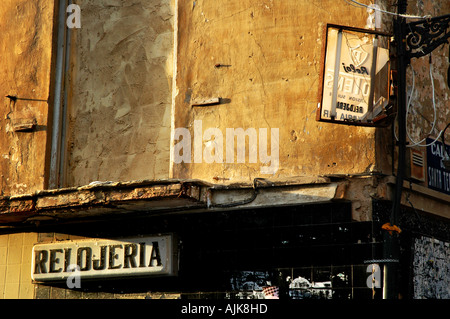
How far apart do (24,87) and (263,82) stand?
12.2 ft

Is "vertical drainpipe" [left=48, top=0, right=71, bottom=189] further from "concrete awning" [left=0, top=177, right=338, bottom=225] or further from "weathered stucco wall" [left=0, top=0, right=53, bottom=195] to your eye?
"concrete awning" [left=0, top=177, right=338, bottom=225]

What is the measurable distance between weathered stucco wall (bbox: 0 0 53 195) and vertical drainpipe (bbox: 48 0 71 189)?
15 centimetres

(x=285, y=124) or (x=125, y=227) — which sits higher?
(x=285, y=124)

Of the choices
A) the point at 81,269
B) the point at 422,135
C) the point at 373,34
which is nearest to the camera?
the point at 373,34

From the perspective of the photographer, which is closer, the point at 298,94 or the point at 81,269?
the point at 298,94

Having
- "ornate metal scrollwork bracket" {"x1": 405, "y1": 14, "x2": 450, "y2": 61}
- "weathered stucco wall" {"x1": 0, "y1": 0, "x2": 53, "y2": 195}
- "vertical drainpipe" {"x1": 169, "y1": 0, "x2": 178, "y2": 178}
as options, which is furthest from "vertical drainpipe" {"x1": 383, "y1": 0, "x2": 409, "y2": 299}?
"weathered stucco wall" {"x1": 0, "y1": 0, "x2": 53, "y2": 195}

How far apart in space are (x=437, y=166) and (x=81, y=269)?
480 centimetres

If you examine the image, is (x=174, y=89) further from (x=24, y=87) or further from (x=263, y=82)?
(x=24, y=87)

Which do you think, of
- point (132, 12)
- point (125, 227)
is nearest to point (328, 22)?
point (132, 12)

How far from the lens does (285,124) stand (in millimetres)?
9312

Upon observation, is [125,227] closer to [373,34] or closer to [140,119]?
[140,119]

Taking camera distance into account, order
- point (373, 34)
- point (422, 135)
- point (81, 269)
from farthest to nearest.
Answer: point (81, 269), point (422, 135), point (373, 34)

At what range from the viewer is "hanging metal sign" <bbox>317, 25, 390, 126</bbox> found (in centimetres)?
865

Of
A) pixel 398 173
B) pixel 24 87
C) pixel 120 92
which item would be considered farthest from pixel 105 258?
pixel 398 173
